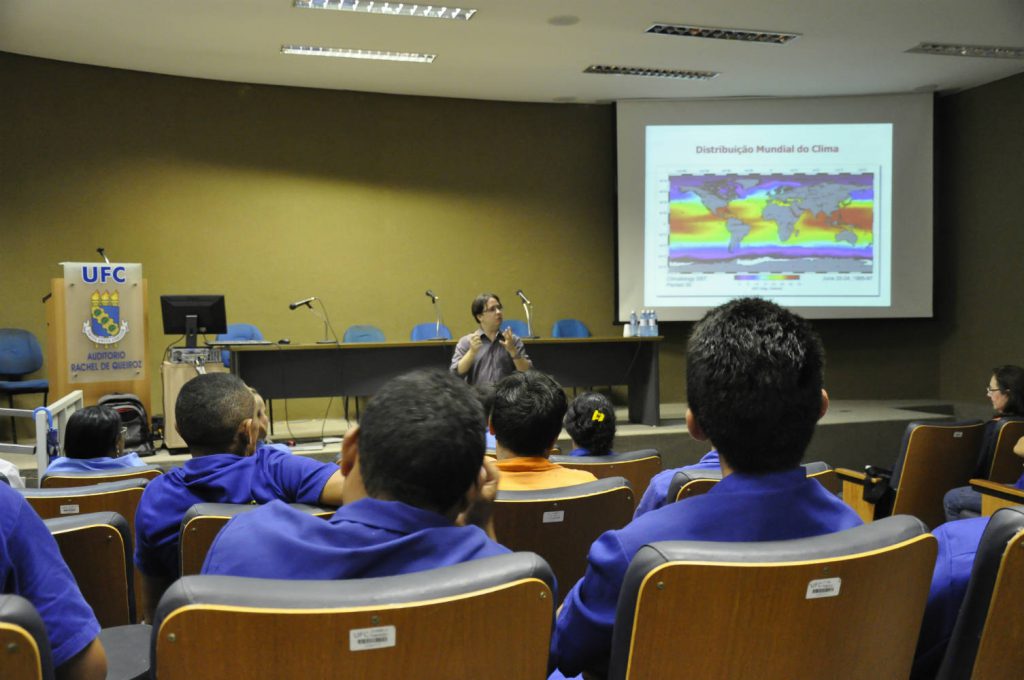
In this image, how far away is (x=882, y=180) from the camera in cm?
806

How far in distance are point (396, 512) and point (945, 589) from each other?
765 millimetres

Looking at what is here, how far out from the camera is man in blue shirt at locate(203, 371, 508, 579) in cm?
97

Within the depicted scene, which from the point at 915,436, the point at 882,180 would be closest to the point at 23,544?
the point at 915,436

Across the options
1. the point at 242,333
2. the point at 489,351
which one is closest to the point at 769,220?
the point at 489,351

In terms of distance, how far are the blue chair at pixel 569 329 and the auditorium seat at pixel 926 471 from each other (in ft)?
13.9

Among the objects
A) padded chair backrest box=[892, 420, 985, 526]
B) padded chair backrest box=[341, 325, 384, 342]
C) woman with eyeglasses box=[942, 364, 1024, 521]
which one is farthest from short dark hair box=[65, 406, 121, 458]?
padded chair backrest box=[341, 325, 384, 342]

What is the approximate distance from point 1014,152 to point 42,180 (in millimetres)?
8384

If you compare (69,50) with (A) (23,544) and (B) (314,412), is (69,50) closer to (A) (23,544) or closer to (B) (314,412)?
(B) (314,412)

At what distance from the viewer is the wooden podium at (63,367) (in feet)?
18.0

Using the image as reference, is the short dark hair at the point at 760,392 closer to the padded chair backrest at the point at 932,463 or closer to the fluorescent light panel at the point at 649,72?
the padded chair backrest at the point at 932,463

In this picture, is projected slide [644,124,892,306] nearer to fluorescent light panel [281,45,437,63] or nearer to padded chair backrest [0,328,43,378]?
fluorescent light panel [281,45,437,63]

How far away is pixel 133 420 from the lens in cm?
545

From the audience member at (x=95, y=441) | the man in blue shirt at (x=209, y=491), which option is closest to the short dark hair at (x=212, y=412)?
the man in blue shirt at (x=209, y=491)

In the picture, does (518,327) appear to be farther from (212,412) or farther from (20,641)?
(20,641)
